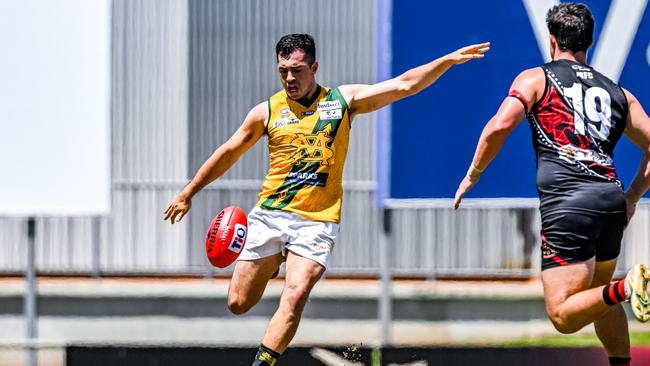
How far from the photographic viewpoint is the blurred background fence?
12.6m

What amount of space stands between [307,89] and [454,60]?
0.82 m

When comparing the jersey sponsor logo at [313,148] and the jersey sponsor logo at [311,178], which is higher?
the jersey sponsor logo at [313,148]

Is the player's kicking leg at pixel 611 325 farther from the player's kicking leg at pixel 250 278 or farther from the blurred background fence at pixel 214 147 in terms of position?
the blurred background fence at pixel 214 147

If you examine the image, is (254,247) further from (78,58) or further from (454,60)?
(78,58)

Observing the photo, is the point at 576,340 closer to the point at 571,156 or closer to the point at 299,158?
the point at 299,158

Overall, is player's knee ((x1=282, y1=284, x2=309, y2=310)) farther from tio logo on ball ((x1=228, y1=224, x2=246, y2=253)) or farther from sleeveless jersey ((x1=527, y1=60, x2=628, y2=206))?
sleeveless jersey ((x1=527, y1=60, x2=628, y2=206))

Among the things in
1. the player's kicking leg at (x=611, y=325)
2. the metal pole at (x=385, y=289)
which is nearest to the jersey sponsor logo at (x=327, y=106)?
the player's kicking leg at (x=611, y=325)

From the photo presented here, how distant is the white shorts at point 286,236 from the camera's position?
24.6 feet

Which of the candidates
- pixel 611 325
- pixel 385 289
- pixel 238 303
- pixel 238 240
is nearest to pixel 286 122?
pixel 238 240

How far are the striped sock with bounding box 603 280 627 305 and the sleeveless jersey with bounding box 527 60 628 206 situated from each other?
0.56 meters

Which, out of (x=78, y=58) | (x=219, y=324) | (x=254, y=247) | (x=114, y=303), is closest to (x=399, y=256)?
(x=219, y=324)

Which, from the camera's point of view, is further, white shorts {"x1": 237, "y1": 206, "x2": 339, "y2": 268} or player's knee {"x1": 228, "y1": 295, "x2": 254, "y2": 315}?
player's knee {"x1": 228, "y1": 295, "x2": 254, "y2": 315}

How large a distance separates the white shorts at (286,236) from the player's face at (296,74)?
2.19 ft

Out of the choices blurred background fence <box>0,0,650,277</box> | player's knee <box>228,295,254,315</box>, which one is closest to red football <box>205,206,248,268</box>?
player's knee <box>228,295,254,315</box>
